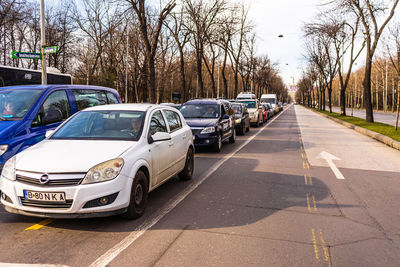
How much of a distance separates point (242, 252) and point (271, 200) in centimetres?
219

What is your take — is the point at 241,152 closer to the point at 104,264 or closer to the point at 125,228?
the point at 125,228

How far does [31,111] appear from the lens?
20.8ft

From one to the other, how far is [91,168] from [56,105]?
3409 millimetres

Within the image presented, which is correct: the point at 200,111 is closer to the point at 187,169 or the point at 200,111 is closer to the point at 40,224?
the point at 187,169

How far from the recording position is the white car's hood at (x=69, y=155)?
4117 mm

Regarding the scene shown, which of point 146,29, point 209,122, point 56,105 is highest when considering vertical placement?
point 146,29

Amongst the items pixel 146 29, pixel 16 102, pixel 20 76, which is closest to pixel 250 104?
pixel 146 29

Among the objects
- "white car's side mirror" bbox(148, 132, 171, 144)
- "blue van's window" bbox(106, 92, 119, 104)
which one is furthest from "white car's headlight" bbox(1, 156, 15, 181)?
"blue van's window" bbox(106, 92, 119, 104)

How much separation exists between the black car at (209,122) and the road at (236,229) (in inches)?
133

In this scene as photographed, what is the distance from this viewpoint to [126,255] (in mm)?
3584

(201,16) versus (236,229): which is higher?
(201,16)

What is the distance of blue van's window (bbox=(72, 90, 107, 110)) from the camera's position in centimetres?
756

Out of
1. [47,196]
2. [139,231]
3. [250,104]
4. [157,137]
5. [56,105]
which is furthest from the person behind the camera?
[250,104]

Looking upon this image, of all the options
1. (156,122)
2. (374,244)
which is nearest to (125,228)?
(156,122)
